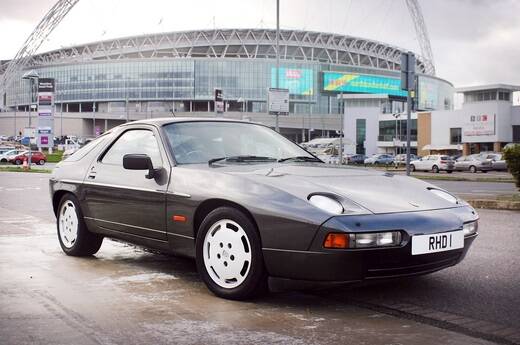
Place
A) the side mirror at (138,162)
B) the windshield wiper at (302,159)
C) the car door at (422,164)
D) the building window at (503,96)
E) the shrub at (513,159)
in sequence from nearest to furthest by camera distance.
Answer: the side mirror at (138,162)
the windshield wiper at (302,159)
the shrub at (513,159)
the car door at (422,164)
the building window at (503,96)

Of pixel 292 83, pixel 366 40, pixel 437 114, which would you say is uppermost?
pixel 366 40

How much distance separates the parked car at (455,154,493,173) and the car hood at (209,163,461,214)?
39045mm

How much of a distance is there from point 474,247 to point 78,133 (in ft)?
379

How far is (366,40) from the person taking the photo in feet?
418

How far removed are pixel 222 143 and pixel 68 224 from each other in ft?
6.58

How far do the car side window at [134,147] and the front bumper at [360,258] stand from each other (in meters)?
1.59

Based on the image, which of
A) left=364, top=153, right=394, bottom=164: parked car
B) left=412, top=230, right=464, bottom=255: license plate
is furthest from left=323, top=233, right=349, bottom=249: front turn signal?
left=364, top=153, right=394, bottom=164: parked car

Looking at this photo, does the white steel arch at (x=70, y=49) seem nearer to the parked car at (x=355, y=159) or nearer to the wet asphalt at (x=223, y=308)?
the parked car at (x=355, y=159)

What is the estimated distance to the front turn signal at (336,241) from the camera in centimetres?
352

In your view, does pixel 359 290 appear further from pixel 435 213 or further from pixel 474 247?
pixel 474 247

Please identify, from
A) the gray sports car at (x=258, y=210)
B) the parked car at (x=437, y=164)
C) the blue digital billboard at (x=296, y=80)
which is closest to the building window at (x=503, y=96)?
the parked car at (x=437, y=164)

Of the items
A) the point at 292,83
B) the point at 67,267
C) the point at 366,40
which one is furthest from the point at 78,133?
the point at 67,267

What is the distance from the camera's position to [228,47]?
118 metres

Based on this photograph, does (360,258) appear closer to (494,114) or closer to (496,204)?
(496,204)
